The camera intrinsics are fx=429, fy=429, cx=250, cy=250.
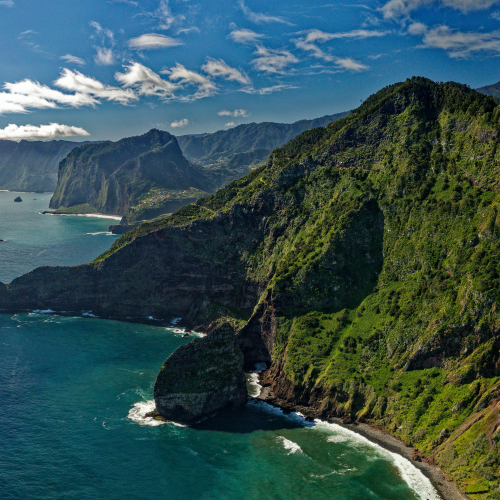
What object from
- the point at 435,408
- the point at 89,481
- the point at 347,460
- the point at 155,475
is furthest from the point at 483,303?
the point at 89,481

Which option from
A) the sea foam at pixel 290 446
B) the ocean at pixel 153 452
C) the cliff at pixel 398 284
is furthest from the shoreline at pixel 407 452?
the sea foam at pixel 290 446

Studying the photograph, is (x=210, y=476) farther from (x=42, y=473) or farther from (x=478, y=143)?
(x=478, y=143)

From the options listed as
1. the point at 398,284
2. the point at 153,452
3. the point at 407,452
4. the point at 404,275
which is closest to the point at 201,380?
the point at 153,452

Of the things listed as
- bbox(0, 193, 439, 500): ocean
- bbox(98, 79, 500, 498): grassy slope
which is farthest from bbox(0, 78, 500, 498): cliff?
bbox(0, 193, 439, 500): ocean

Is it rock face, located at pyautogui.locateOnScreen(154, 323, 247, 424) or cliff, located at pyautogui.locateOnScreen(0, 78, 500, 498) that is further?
rock face, located at pyautogui.locateOnScreen(154, 323, 247, 424)

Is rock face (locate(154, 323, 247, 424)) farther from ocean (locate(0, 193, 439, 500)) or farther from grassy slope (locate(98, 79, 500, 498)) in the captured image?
grassy slope (locate(98, 79, 500, 498))

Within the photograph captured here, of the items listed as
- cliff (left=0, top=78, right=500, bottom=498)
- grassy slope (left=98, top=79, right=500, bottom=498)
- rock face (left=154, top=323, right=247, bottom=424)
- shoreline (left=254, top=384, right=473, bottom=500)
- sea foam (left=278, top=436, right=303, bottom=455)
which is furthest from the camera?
rock face (left=154, top=323, right=247, bottom=424)

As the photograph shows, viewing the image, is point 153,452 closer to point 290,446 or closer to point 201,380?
point 201,380
